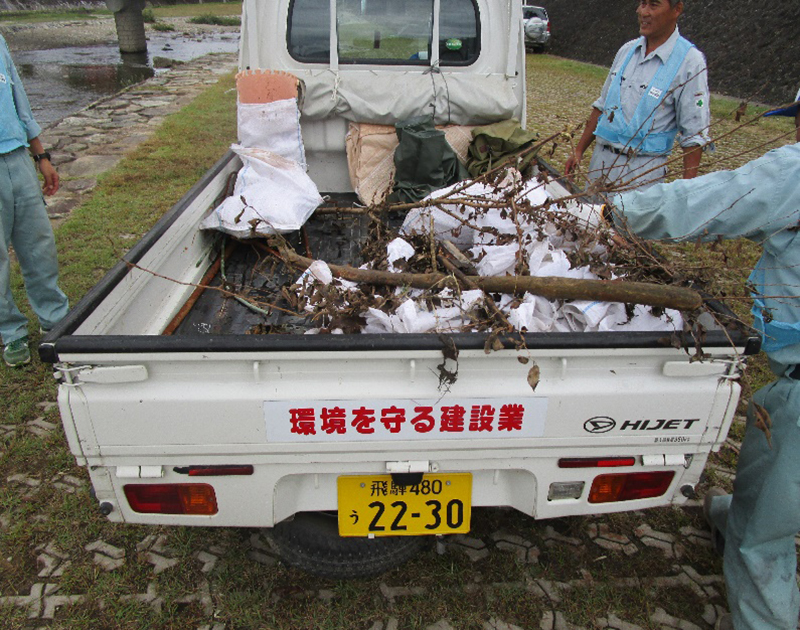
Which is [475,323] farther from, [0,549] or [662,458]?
[0,549]

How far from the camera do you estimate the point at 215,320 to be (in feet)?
8.32

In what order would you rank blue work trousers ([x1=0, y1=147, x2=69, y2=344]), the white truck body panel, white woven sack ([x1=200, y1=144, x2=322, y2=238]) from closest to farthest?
1. the white truck body panel
2. white woven sack ([x1=200, y1=144, x2=322, y2=238])
3. blue work trousers ([x1=0, y1=147, x2=69, y2=344])

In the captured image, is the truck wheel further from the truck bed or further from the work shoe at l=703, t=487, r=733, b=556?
the work shoe at l=703, t=487, r=733, b=556

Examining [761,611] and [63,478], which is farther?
[63,478]

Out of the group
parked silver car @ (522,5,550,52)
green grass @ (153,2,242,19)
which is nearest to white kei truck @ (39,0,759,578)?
parked silver car @ (522,5,550,52)

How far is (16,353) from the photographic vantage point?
11.9 feet

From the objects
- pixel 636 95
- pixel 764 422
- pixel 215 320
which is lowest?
pixel 215 320

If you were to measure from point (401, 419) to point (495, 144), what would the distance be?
2.44 meters

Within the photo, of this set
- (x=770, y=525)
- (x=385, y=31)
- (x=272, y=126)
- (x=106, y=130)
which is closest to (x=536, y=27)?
(x=106, y=130)

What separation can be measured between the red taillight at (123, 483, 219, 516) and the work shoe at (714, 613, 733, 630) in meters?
Result: 1.91

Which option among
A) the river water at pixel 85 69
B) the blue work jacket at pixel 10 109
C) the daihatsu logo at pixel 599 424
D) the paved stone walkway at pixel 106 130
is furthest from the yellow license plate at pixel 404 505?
the river water at pixel 85 69

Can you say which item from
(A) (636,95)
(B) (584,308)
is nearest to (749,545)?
(B) (584,308)

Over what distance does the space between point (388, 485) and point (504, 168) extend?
1701 millimetres

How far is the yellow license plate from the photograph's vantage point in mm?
1920
